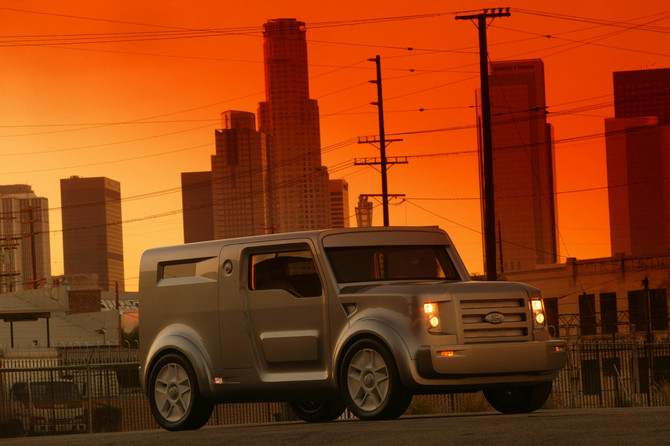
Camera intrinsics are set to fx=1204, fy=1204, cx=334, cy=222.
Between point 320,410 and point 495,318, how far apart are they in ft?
11.7

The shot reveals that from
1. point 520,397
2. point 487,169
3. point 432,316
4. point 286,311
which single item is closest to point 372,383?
point 432,316

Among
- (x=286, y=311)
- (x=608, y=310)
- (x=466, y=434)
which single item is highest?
(x=286, y=311)

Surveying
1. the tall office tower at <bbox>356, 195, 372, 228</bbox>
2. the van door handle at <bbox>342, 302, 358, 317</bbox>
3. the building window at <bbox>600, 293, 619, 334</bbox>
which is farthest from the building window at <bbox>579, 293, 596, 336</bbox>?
the van door handle at <bbox>342, 302, 358, 317</bbox>

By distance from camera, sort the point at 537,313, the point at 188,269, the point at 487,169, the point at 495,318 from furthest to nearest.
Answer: the point at 487,169 → the point at 188,269 → the point at 537,313 → the point at 495,318

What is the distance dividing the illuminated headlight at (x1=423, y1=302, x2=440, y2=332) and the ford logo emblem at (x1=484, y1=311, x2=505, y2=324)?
578mm

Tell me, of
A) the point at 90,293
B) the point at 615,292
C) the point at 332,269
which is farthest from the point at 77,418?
the point at 90,293

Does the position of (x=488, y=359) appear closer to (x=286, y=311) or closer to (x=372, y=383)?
(x=372, y=383)

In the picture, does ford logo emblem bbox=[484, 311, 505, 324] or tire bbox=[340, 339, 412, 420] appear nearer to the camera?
tire bbox=[340, 339, 412, 420]

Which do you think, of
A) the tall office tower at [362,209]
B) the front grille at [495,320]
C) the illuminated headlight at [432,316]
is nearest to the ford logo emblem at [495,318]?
the front grille at [495,320]

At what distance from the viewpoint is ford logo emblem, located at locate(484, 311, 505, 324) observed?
40.1 ft

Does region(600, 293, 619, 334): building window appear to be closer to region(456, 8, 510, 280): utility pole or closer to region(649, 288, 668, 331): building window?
region(649, 288, 668, 331): building window

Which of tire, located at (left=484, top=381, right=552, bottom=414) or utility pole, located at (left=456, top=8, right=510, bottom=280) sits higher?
utility pole, located at (left=456, top=8, right=510, bottom=280)

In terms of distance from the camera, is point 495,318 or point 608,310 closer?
point 495,318

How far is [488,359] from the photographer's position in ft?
39.6
